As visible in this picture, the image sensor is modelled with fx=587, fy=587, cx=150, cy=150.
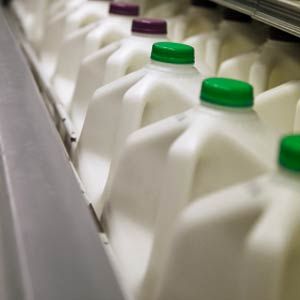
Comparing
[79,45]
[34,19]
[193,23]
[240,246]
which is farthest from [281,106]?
[34,19]

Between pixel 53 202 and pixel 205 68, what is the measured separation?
57cm

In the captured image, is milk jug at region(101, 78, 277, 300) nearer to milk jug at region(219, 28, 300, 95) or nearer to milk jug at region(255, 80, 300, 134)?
milk jug at region(255, 80, 300, 134)

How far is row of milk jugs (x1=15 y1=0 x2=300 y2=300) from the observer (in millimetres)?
762

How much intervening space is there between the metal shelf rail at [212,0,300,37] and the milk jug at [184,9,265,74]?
22cm

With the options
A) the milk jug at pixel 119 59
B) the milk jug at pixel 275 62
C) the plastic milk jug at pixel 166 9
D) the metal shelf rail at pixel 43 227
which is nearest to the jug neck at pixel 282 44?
the milk jug at pixel 275 62

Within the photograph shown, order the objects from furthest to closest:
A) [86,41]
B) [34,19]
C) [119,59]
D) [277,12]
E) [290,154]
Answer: [34,19], [86,41], [119,59], [277,12], [290,154]

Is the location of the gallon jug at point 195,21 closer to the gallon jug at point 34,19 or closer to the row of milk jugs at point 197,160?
the row of milk jugs at point 197,160

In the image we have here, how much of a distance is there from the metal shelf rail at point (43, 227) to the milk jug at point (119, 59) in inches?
9.6

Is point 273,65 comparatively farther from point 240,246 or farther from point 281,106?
point 240,246

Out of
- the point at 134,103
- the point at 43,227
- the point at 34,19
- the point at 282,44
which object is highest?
the point at 282,44

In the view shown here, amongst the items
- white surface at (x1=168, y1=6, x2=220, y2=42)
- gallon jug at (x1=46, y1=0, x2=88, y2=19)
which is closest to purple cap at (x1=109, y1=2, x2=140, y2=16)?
white surface at (x1=168, y1=6, x2=220, y2=42)

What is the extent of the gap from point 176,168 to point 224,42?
71 centimetres

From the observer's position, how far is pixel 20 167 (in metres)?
1.04

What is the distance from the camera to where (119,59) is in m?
1.37
